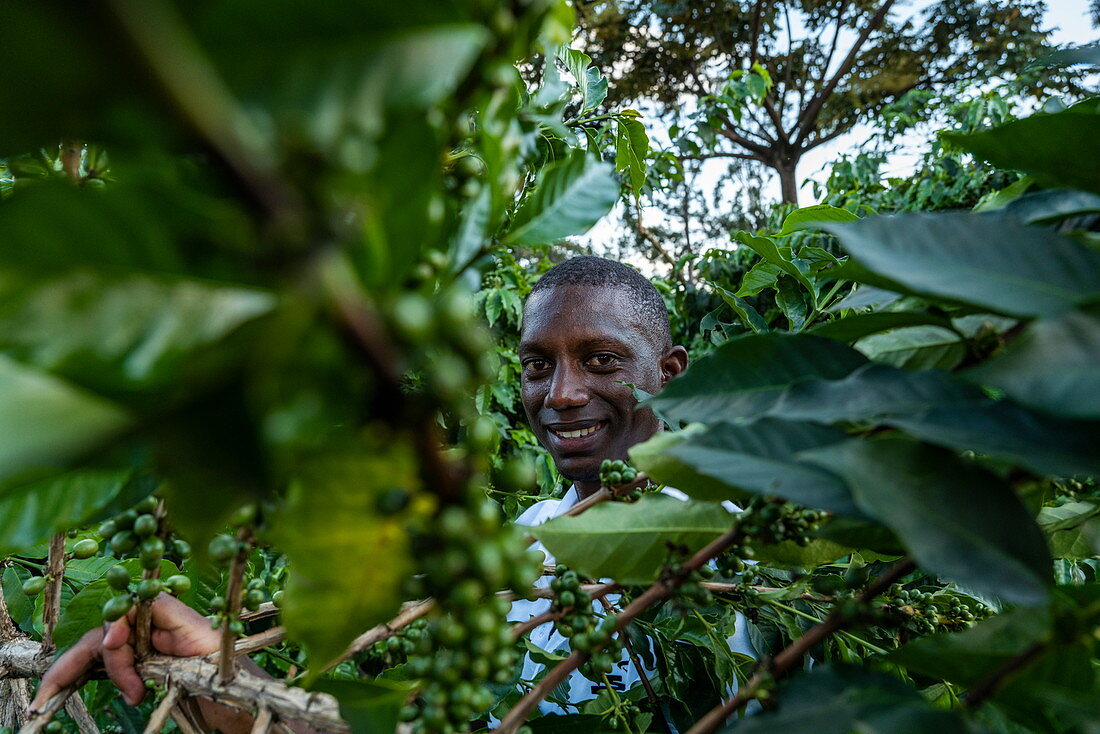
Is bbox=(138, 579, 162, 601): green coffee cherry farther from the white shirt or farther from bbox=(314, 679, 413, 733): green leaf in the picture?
the white shirt

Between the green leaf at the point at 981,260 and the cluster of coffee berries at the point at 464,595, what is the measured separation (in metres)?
0.22

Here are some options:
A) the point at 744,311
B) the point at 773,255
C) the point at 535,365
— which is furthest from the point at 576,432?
the point at 773,255

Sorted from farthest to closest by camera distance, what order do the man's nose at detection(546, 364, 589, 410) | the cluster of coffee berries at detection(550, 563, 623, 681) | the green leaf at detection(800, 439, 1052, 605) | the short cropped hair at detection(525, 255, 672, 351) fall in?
the short cropped hair at detection(525, 255, 672, 351), the man's nose at detection(546, 364, 589, 410), the cluster of coffee berries at detection(550, 563, 623, 681), the green leaf at detection(800, 439, 1052, 605)

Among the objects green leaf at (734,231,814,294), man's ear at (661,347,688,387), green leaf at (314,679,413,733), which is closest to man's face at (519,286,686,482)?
man's ear at (661,347,688,387)

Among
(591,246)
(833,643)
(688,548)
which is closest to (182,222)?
(688,548)

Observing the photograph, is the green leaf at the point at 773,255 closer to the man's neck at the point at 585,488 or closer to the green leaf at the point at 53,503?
the green leaf at the point at 53,503

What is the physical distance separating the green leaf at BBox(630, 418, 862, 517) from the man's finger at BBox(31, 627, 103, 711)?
2.05 feet

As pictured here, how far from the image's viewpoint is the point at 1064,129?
1.32ft

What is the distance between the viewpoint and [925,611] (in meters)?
0.66

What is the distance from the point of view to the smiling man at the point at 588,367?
216 centimetres

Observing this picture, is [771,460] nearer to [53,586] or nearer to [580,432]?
[53,586]

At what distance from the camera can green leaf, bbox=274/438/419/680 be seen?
0.88 feet

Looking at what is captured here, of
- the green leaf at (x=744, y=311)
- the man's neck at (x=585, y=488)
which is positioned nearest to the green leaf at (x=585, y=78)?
the green leaf at (x=744, y=311)

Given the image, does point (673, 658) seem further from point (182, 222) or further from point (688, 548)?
point (182, 222)
